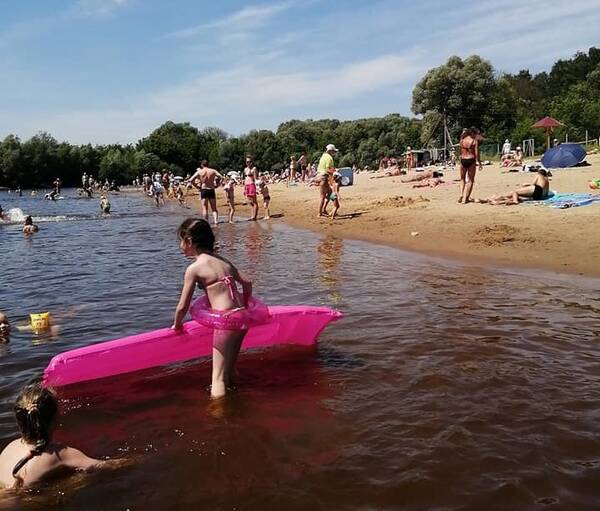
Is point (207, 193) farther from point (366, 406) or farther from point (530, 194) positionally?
point (366, 406)

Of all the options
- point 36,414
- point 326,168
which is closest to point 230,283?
point 36,414

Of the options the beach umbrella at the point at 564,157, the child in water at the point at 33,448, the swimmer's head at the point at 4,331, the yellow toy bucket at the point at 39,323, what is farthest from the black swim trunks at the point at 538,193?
the child in water at the point at 33,448

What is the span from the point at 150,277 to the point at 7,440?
627 cm

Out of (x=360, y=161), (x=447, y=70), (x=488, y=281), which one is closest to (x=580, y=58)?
(x=360, y=161)

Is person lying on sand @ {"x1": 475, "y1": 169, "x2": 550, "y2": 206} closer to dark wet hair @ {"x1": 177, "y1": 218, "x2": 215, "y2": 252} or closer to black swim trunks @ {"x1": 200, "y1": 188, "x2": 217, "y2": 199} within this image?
black swim trunks @ {"x1": 200, "y1": 188, "x2": 217, "y2": 199}

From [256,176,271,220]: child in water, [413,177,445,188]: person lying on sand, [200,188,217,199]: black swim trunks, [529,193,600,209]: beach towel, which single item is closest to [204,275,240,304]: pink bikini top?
[529,193,600,209]: beach towel

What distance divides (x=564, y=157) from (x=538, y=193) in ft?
33.9

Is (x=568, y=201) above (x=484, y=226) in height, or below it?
above

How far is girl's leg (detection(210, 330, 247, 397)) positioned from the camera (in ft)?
15.5

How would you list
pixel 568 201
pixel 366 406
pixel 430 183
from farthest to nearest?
pixel 430 183 → pixel 568 201 → pixel 366 406

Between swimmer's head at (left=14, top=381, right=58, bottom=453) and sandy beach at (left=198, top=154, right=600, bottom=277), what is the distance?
24.1 ft

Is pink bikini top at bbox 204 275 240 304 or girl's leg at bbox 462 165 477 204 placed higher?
girl's leg at bbox 462 165 477 204

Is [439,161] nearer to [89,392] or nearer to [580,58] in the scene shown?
[89,392]

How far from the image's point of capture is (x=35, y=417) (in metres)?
3.28
